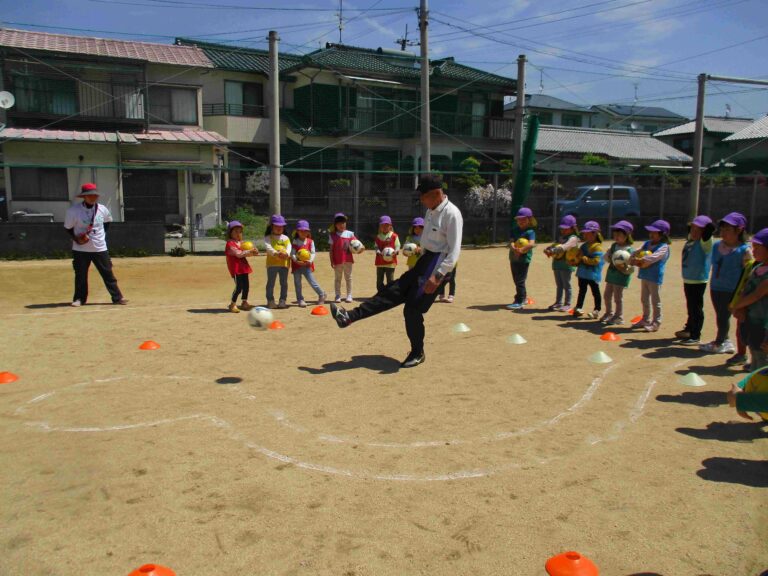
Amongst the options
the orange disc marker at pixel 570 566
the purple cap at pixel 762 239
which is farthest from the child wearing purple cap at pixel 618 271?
the orange disc marker at pixel 570 566

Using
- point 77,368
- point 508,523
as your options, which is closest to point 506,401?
point 508,523

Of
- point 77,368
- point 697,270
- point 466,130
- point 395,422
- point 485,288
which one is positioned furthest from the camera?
point 466,130

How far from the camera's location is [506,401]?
6129 millimetres

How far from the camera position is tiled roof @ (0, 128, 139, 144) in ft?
82.7

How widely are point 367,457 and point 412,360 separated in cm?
266

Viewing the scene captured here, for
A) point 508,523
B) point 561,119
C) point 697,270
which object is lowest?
point 508,523

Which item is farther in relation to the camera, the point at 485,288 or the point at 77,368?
the point at 485,288

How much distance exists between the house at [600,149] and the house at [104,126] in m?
22.3

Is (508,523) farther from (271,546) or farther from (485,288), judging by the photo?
(485,288)

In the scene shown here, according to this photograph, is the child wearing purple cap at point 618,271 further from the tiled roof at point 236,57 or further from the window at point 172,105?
the tiled roof at point 236,57

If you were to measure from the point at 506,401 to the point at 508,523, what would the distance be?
236 centimetres

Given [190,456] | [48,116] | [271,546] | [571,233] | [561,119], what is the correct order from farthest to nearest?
[561,119], [48,116], [571,233], [190,456], [271,546]

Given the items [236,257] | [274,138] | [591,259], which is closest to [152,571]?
[236,257]

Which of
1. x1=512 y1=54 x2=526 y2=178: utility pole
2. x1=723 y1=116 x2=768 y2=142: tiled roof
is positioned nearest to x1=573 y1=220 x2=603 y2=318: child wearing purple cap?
x1=512 y1=54 x2=526 y2=178: utility pole
